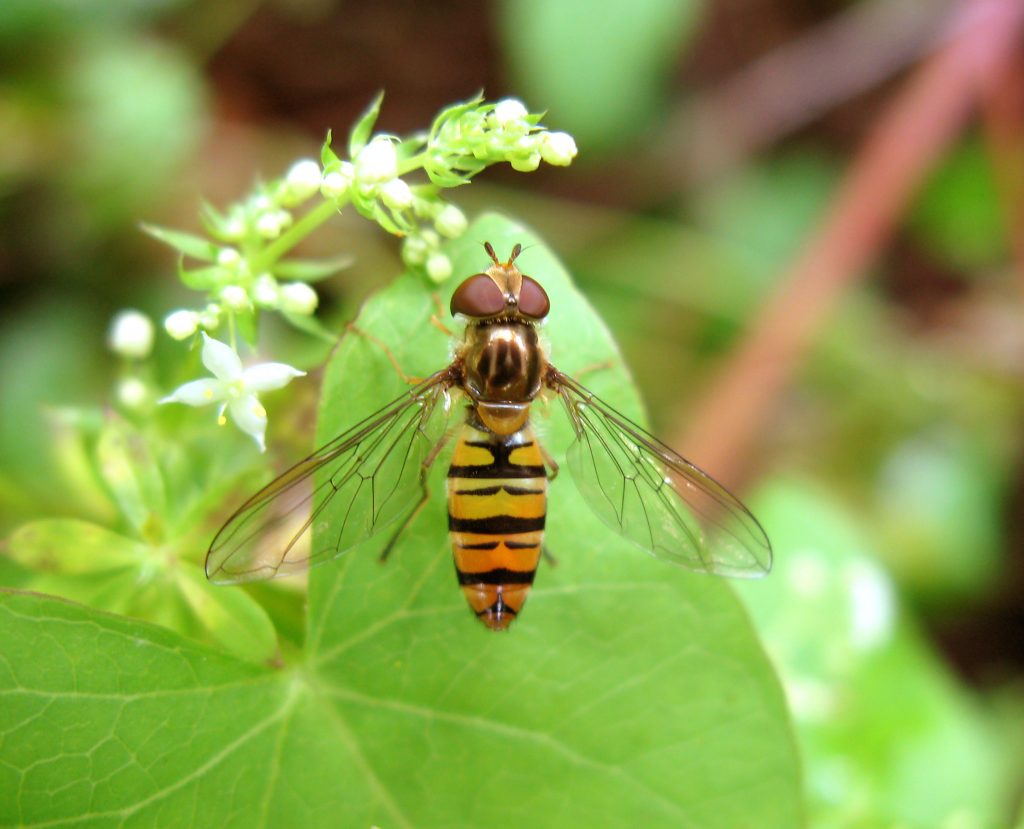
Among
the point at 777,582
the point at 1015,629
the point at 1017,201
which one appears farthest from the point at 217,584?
the point at 1017,201

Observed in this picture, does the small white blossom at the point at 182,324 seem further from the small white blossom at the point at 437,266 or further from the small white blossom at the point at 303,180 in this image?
the small white blossom at the point at 437,266

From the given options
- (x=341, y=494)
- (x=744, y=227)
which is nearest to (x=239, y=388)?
(x=341, y=494)

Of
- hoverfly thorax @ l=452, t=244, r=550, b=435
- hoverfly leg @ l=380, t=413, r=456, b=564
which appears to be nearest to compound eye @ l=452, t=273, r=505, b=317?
hoverfly thorax @ l=452, t=244, r=550, b=435

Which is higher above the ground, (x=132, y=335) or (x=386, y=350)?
(x=132, y=335)

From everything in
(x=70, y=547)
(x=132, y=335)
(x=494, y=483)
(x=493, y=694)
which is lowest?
(x=493, y=694)

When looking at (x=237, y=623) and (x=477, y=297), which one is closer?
(x=237, y=623)

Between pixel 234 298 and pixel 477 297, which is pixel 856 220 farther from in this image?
pixel 234 298

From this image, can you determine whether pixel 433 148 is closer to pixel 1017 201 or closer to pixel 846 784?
pixel 846 784
